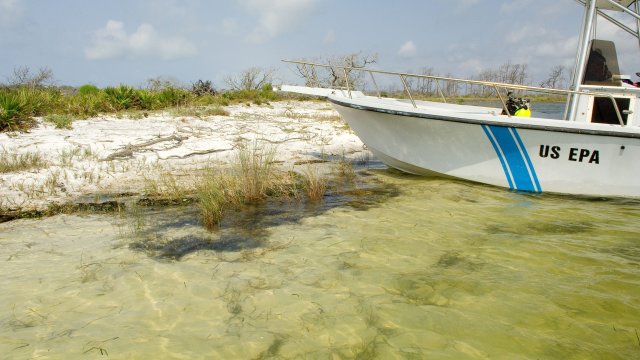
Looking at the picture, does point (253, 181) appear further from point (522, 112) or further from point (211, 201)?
point (522, 112)

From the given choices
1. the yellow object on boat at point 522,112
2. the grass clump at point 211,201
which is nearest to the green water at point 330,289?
the grass clump at point 211,201

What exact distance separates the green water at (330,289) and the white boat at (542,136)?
48.3 inches

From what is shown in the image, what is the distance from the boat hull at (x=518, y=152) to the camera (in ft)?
20.8

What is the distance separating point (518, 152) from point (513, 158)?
0.43 feet

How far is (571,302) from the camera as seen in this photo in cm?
327

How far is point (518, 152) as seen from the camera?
6625 millimetres

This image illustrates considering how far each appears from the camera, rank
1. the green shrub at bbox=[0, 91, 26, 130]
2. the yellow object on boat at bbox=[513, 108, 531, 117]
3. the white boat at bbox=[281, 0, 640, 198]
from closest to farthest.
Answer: the white boat at bbox=[281, 0, 640, 198] < the yellow object on boat at bbox=[513, 108, 531, 117] < the green shrub at bbox=[0, 91, 26, 130]

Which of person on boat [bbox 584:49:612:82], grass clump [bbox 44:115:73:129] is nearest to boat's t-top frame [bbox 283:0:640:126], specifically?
person on boat [bbox 584:49:612:82]

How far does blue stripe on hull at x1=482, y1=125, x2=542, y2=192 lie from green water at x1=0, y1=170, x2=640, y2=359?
1.39 m

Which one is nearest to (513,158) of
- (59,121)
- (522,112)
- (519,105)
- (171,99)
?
(522,112)

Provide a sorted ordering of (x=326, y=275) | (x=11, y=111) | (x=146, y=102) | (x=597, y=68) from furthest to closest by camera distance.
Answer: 1. (x=146, y=102)
2. (x=11, y=111)
3. (x=597, y=68)
4. (x=326, y=275)

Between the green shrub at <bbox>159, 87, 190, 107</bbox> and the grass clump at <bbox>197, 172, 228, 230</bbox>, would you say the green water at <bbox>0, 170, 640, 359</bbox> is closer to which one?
the grass clump at <bbox>197, 172, 228, 230</bbox>

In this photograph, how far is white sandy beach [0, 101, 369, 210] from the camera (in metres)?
6.85

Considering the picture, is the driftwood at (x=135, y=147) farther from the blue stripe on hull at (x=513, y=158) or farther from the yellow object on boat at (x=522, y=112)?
the yellow object on boat at (x=522, y=112)
